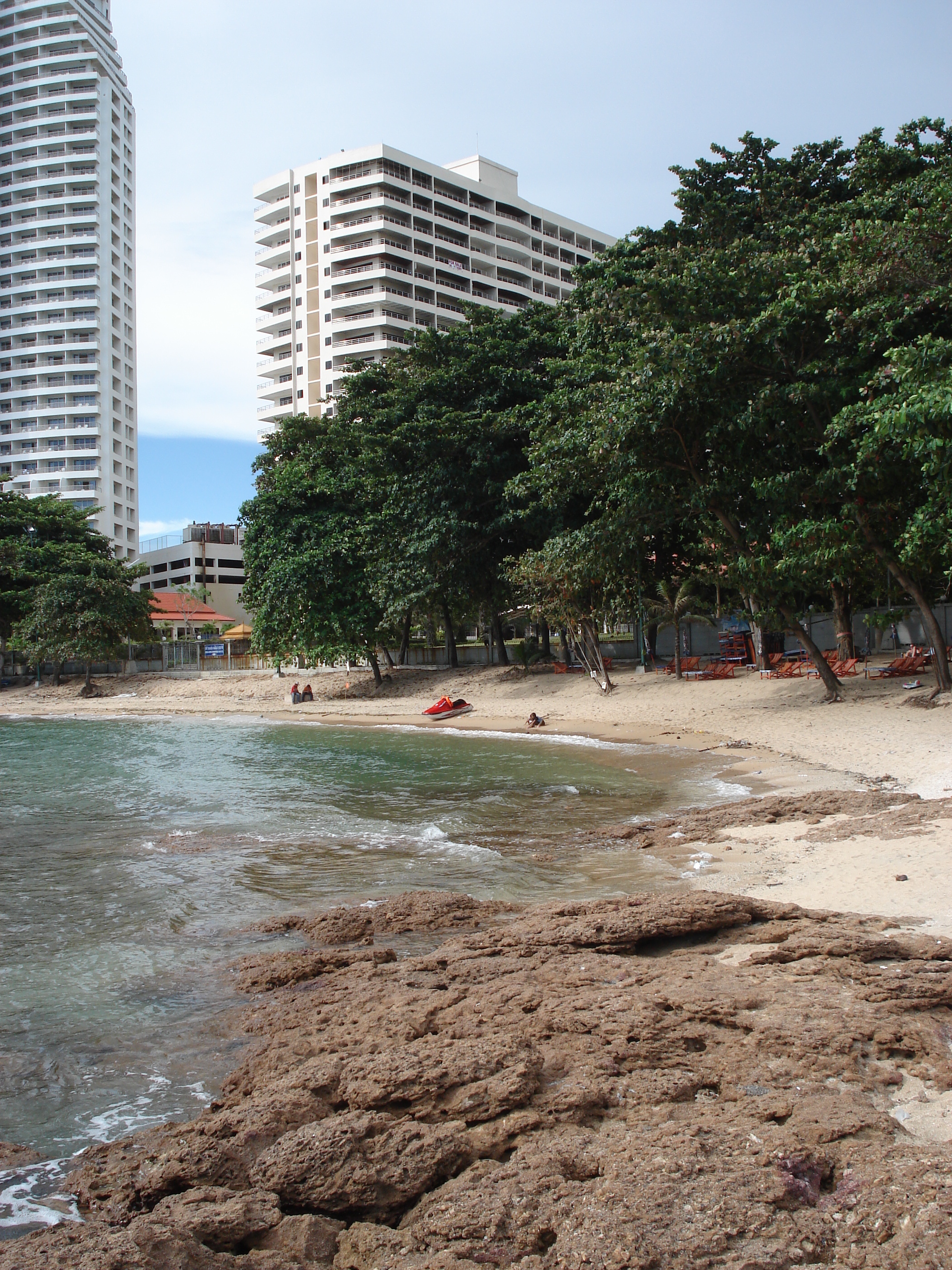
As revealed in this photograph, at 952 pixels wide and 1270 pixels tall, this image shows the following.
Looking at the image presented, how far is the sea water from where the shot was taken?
4887mm

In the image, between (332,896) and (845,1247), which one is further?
(332,896)

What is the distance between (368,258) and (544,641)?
48.0 m

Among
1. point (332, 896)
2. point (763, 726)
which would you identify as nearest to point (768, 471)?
point (763, 726)

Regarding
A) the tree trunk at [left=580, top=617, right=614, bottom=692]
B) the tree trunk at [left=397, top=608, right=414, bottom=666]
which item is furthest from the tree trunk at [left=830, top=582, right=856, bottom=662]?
the tree trunk at [left=397, top=608, right=414, bottom=666]

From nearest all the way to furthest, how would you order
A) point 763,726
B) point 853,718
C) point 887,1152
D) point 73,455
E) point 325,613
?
1. point 887,1152
2. point 853,718
3. point 763,726
4. point 325,613
5. point 73,455

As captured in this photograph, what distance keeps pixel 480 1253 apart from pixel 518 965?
279 centimetres

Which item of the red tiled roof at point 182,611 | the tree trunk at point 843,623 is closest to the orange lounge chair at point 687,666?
the tree trunk at point 843,623

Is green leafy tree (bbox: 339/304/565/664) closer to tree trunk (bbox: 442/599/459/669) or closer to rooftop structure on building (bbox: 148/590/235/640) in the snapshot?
tree trunk (bbox: 442/599/459/669)

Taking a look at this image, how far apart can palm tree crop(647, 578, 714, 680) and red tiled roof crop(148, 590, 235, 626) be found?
1243 inches

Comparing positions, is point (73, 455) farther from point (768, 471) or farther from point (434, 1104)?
point (434, 1104)

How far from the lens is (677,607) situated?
28.0 metres

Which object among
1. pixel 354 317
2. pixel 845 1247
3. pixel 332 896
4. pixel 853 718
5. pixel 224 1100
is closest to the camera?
pixel 845 1247

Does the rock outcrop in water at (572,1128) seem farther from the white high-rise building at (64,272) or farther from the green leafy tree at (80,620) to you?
A: the white high-rise building at (64,272)

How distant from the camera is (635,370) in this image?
19438 millimetres
